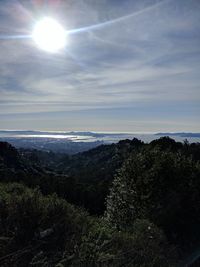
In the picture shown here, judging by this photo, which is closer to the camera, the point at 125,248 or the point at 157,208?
the point at 125,248

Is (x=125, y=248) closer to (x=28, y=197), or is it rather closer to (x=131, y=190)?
(x=28, y=197)

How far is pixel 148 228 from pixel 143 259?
287 cm

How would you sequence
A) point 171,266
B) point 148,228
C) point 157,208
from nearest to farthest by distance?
point 171,266 < point 148,228 < point 157,208

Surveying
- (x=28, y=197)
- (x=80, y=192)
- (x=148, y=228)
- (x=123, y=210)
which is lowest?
(x=80, y=192)

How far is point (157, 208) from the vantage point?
20594mm

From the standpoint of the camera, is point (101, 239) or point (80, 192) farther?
point (80, 192)

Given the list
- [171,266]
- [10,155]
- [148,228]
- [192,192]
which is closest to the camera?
[171,266]

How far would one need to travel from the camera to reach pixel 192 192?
2222 cm

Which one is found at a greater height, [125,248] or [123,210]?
[125,248]

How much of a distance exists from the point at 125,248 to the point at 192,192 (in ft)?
43.1

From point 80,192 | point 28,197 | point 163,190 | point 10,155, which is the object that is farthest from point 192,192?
point 10,155

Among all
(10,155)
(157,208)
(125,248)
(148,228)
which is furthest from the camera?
(10,155)

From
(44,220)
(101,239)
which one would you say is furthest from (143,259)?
(44,220)

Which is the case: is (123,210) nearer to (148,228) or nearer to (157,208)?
(157,208)
